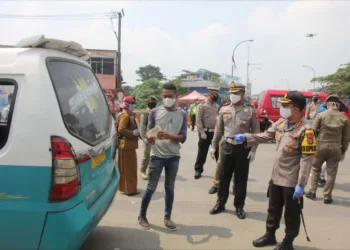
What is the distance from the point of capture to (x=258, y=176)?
278 inches

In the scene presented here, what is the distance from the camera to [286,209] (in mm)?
3441

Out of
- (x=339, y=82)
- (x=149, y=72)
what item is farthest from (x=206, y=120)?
(x=149, y=72)

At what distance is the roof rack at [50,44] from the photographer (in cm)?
259

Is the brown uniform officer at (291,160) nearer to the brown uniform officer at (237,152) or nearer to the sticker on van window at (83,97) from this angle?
the brown uniform officer at (237,152)

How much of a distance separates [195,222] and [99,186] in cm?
182

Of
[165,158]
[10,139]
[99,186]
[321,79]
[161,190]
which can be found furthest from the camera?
[321,79]

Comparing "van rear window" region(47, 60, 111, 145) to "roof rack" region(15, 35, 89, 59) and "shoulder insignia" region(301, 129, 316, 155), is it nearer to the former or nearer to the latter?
"roof rack" region(15, 35, 89, 59)

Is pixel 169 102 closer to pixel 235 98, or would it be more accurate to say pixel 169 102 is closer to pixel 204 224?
pixel 235 98

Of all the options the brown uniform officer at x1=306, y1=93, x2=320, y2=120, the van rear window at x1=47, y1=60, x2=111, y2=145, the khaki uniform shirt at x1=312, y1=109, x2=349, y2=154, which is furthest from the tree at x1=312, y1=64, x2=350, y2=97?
the van rear window at x1=47, y1=60, x2=111, y2=145

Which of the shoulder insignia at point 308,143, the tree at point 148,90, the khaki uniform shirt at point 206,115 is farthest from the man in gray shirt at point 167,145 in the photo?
the tree at point 148,90


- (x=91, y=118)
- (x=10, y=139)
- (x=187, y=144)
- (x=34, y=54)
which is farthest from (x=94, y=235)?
(x=187, y=144)

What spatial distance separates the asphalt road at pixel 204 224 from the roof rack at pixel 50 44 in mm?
2089

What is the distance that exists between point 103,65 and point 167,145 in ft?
123

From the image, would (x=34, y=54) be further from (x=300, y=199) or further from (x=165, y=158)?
(x=300, y=199)
